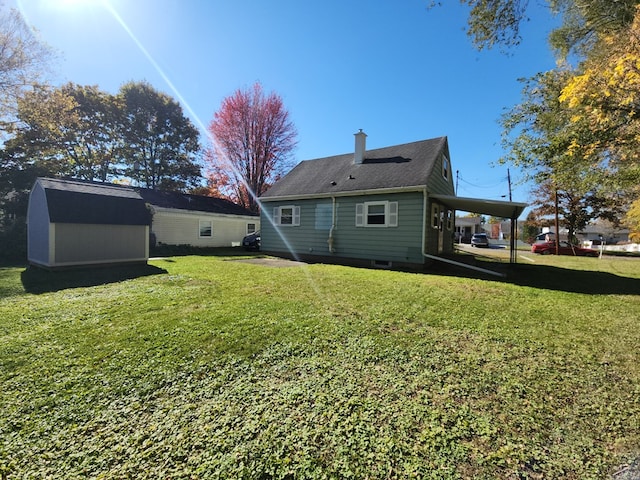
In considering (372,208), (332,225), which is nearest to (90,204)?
(332,225)

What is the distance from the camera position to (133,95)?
85.5 ft

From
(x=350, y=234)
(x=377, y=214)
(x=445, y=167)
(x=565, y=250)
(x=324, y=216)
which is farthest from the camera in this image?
(x=565, y=250)

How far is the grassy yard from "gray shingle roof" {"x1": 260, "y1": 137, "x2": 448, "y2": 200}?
22.1 ft

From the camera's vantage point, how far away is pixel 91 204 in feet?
29.6

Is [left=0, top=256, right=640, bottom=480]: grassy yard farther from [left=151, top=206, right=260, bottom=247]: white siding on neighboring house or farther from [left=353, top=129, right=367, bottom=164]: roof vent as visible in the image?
[left=151, top=206, right=260, bottom=247]: white siding on neighboring house

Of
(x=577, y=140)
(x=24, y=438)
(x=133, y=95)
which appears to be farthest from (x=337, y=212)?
(x=133, y=95)

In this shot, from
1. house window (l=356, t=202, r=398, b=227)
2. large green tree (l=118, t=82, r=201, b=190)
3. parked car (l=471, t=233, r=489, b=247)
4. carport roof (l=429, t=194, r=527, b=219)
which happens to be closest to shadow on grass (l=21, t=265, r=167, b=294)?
house window (l=356, t=202, r=398, b=227)

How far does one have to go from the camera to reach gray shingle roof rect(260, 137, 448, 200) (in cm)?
1099

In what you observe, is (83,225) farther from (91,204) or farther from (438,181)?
(438,181)

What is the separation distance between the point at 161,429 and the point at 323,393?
50.4 inches

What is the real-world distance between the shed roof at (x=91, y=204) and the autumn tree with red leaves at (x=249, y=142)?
16832 mm

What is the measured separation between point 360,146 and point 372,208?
13.0ft

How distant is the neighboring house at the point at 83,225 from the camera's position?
8.41m

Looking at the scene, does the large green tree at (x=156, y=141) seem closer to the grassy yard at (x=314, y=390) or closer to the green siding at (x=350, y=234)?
the green siding at (x=350, y=234)
